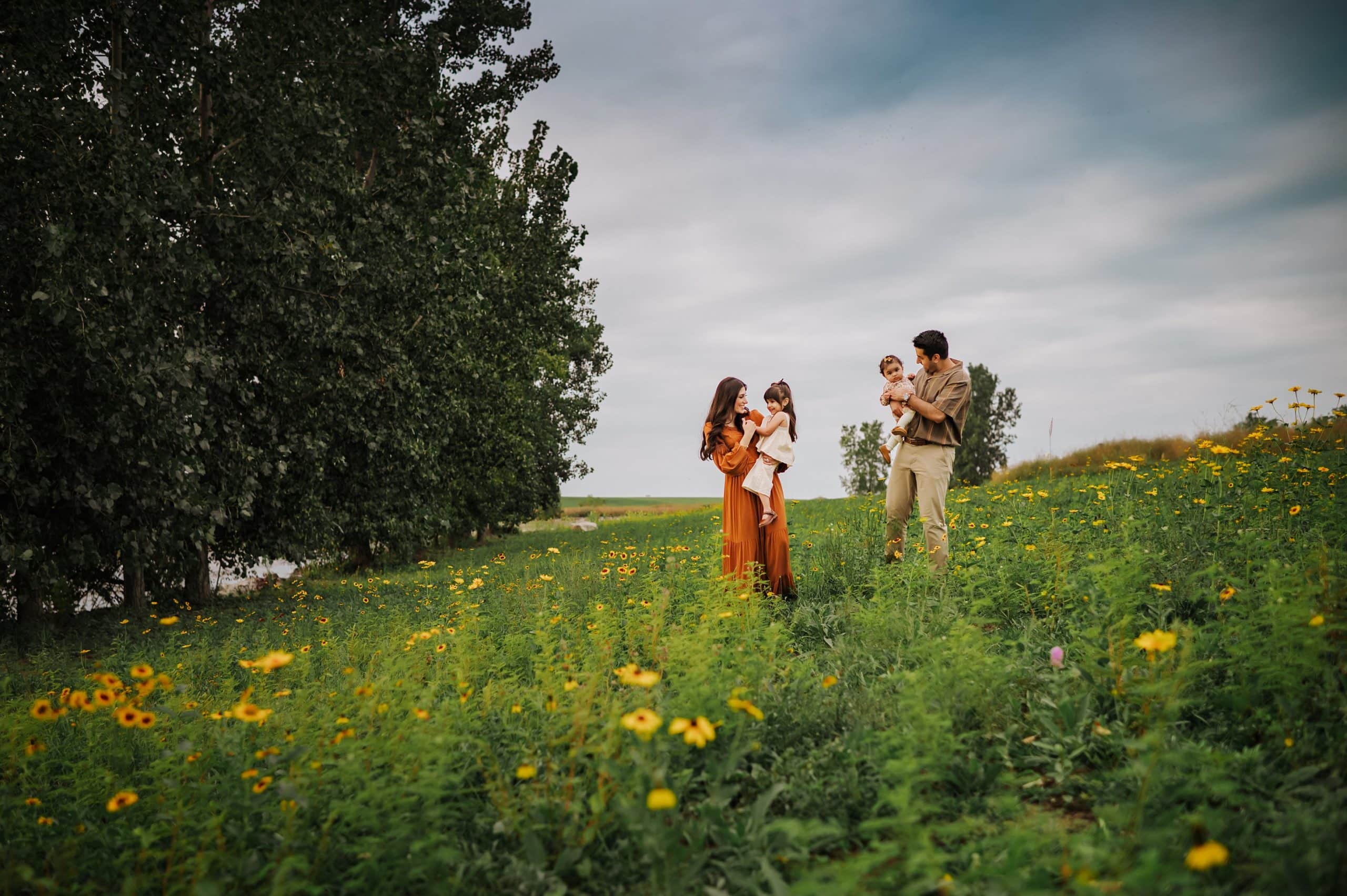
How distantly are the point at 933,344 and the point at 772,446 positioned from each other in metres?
1.84

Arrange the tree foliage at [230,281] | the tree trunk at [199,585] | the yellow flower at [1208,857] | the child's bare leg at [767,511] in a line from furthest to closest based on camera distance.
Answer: the tree trunk at [199,585] → the tree foliage at [230,281] → the child's bare leg at [767,511] → the yellow flower at [1208,857]

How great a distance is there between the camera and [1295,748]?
2.92 meters

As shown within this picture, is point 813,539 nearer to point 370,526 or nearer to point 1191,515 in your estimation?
point 1191,515

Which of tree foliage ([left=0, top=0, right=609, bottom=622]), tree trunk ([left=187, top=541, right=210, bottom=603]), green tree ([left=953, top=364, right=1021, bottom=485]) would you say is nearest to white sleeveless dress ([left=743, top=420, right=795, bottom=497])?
tree foliage ([left=0, top=0, right=609, bottom=622])

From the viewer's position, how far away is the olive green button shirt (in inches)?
263

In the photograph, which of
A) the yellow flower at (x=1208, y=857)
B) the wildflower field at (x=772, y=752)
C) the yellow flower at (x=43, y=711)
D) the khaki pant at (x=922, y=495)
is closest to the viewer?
the yellow flower at (x=1208, y=857)

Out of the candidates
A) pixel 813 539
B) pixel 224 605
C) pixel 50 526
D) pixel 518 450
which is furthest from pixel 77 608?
pixel 813 539

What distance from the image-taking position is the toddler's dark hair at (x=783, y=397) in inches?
281

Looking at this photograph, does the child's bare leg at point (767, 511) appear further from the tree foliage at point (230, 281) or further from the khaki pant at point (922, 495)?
the tree foliage at point (230, 281)

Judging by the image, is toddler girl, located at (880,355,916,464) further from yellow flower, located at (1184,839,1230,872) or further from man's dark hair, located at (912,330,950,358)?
yellow flower, located at (1184,839,1230,872)

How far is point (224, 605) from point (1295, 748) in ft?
45.3

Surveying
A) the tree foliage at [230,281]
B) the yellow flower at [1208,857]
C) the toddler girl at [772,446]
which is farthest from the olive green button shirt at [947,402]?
the tree foliage at [230,281]

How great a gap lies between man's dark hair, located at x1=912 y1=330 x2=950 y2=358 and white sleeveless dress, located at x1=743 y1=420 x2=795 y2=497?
1492 millimetres

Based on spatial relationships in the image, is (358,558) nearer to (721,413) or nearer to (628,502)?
(721,413)
